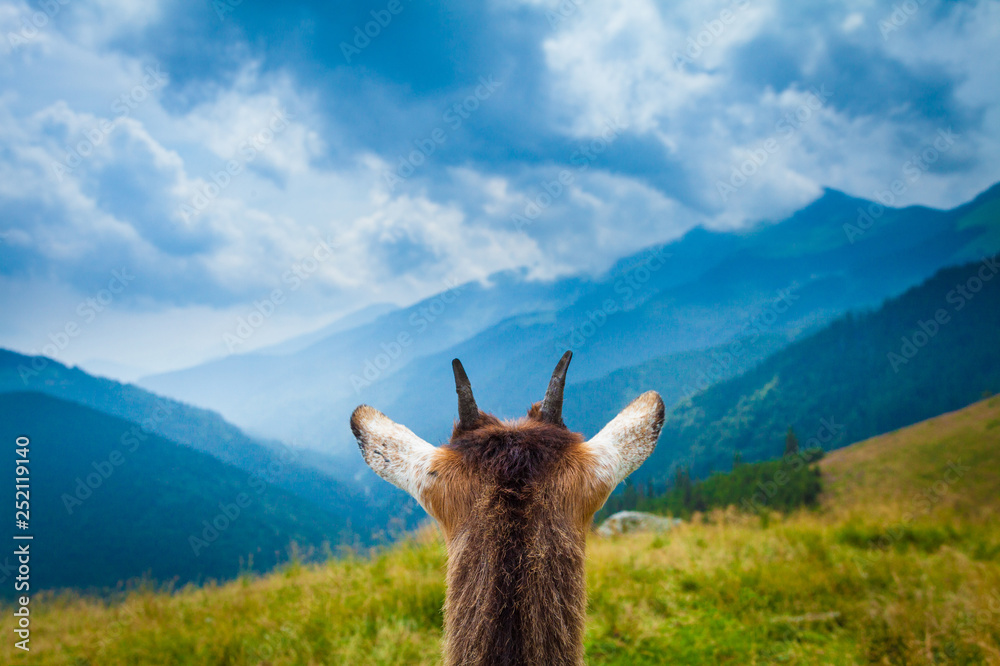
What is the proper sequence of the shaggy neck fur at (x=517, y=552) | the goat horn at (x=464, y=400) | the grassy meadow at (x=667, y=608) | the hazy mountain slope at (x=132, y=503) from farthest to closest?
the hazy mountain slope at (x=132, y=503)
the grassy meadow at (x=667, y=608)
the goat horn at (x=464, y=400)
the shaggy neck fur at (x=517, y=552)

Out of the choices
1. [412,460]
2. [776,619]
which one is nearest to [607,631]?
[776,619]

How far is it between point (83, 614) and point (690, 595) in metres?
9.06

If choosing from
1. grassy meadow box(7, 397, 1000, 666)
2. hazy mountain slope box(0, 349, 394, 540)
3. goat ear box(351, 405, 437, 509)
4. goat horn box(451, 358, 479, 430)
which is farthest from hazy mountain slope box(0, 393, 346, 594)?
goat horn box(451, 358, 479, 430)

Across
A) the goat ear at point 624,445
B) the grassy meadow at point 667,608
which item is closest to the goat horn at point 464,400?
the goat ear at point 624,445

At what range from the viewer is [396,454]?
2.44 metres

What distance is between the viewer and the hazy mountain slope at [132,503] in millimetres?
41406

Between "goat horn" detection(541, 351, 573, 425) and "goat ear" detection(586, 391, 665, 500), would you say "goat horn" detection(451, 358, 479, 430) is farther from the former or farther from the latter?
"goat ear" detection(586, 391, 665, 500)

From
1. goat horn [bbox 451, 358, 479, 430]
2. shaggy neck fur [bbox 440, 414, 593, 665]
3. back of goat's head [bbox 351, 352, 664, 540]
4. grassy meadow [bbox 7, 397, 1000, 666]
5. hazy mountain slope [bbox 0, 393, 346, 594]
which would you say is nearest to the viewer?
shaggy neck fur [bbox 440, 414, 593, 665]

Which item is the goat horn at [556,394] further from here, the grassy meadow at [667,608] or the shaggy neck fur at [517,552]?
the grassy meadow at [667,608]

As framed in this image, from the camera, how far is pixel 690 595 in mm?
5387

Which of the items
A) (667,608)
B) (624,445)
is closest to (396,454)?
(624,445)

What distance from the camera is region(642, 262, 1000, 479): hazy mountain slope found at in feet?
129

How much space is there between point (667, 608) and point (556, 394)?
14.5 feet

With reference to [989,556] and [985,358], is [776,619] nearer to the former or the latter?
[989,556]
